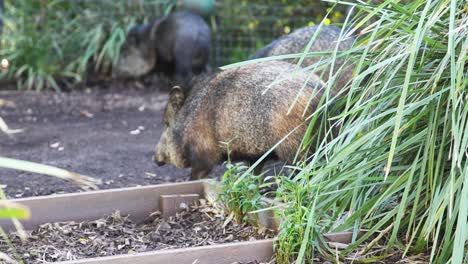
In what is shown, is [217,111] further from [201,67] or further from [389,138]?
[201,67]

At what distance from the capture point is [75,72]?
924cm

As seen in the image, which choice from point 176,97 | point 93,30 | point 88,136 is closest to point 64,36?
point 93,30

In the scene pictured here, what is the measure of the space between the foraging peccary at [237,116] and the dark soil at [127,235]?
1.51ft

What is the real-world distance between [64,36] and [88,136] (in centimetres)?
340

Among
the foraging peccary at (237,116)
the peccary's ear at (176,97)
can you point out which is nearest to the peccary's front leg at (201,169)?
the foraging peccary at (237,116)

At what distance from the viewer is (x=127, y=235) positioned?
11.1ft

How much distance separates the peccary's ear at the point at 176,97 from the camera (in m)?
4.47

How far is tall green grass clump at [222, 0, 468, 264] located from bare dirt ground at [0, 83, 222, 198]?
2015 millimetres

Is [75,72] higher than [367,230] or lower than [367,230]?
lower

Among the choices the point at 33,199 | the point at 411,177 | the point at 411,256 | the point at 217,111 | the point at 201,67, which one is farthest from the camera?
the point at 201,67

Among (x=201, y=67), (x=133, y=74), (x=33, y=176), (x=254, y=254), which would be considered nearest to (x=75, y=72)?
(x=133, y=74)

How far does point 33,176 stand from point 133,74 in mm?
Result: 4582

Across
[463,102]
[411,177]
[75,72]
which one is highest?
[463,102]

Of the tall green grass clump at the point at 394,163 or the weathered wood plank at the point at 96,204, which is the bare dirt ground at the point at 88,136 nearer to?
the weathered wood plank at the point at 96,204
